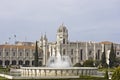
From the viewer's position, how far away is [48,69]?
40719 millimetres

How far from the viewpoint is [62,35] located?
85.7 meters

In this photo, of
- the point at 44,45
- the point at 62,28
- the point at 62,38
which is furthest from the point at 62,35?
the point at 44,45

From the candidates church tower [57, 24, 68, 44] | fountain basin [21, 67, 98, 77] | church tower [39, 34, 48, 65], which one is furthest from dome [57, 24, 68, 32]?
fountain basin [21, 67, 98, 77]

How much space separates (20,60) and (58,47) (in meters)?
11.3

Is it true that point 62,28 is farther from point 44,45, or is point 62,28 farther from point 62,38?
point 44,45

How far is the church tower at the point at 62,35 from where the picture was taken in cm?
8550

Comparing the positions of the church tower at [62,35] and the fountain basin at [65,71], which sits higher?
the church tower at [62,35]

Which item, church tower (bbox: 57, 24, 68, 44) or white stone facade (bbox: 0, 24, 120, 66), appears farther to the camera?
church tower (bbox: 57, 24, 68, 44)

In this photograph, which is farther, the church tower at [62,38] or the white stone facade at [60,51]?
the white stone facade at [60,51]

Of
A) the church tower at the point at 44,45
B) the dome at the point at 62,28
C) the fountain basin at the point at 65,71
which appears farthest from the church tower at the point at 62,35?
the fountain basin at the point at 65,71

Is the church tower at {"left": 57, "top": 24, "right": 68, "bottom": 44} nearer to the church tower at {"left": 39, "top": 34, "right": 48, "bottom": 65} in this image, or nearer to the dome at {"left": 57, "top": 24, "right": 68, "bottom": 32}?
the dome at {"left": 57, "top": 24, "right": 68, "bottom": 32}

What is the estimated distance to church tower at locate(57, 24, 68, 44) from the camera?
85.5m

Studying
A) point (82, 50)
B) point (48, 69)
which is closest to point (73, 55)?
point (82, 50)

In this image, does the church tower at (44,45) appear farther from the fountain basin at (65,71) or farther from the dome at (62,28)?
the fountain basin at (65,71)
